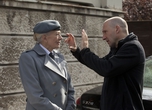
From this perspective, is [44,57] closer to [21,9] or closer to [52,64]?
[52,64]

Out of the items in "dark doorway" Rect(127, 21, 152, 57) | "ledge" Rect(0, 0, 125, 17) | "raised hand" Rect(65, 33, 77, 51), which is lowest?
"dark doorway" Rect(127, 21, 152, 57)

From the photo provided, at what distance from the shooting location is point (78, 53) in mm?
3096

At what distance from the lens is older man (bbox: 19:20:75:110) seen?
299cm

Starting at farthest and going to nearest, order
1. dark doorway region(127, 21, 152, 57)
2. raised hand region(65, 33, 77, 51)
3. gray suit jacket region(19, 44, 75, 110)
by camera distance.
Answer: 1. dark doorway region(127, 21, 152, 57)
2. raised hand region(65, 33, 77, 51)
3. gray suit jacket region(19, 44, 75, 110)

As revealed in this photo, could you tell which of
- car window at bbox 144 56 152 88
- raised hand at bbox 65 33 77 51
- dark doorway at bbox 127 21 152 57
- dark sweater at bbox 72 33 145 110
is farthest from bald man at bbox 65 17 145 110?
dark doorway at bbox 127 21 152 57

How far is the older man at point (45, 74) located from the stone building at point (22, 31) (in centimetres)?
270

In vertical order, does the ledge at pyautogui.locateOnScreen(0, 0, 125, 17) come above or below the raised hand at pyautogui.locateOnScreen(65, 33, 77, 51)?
above

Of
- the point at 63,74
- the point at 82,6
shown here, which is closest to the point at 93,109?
the point at 63,74

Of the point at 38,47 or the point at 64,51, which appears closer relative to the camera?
the point at 38,47

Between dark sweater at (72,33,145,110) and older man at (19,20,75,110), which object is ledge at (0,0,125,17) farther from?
dark sweater at (72,33,145,110)

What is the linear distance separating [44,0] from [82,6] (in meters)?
1.11

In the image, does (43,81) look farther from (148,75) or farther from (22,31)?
(22,31)

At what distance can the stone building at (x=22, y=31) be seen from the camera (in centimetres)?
→ 578

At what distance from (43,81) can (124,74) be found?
79 centimetres
